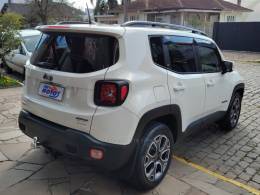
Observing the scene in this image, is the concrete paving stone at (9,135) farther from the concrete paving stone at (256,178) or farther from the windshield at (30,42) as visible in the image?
the windshield at (30,42)

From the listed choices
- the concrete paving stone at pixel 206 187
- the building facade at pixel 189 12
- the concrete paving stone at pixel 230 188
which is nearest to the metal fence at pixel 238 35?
the building facade at pixel 189 12

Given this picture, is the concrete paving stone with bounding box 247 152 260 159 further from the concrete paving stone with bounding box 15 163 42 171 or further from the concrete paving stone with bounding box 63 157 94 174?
the concrete paving stone with bounding box 15 163 42 171

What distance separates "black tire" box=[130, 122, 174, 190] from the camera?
3.35 m

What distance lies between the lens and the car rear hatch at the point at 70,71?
3.09m

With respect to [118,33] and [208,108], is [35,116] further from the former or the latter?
[208,108]

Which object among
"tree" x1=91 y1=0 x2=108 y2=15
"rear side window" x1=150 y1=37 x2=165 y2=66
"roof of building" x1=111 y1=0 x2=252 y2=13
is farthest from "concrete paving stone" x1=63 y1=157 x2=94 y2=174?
"tree" x1=91 y1=0 x2=108 y2=15

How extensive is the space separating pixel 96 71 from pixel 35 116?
1.06 m

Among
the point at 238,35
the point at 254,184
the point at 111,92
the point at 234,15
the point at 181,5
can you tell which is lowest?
the point at 254,184

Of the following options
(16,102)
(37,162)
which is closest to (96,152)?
(37,162)

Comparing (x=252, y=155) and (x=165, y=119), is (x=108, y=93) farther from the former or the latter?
(x=252, y=155)

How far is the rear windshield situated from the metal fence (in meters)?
22.0

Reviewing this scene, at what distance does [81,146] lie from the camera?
3.06 meters

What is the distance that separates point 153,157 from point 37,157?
5.44ft

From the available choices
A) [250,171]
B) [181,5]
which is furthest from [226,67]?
[181,5]
